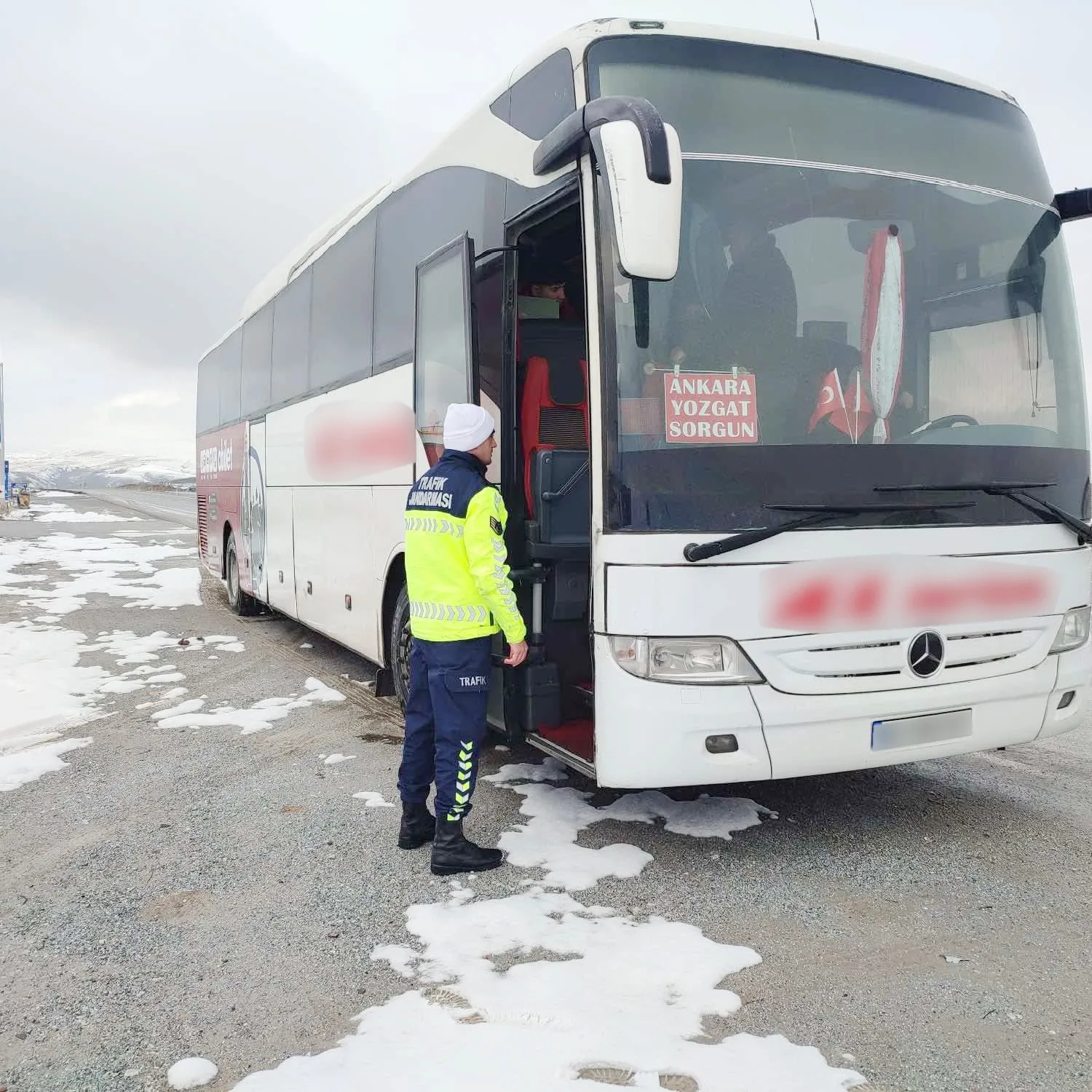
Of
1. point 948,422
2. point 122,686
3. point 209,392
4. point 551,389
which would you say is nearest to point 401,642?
point 551,389

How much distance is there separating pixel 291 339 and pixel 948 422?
625cm

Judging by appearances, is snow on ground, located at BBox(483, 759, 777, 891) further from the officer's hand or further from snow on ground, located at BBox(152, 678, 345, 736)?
snow on ground, located at BBox(152, 678, 345, 736)

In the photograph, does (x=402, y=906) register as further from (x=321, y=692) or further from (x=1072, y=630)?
(x=321, y=692)

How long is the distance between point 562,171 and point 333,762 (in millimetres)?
3361

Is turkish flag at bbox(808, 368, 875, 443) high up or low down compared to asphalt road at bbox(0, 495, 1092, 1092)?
up

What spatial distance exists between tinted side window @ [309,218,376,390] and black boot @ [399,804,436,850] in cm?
333

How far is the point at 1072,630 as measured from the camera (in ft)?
14.7

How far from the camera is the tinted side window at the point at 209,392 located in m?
12.6

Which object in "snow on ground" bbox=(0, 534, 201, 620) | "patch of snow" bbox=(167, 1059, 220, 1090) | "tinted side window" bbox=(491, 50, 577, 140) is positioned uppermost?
"tinted side window" bbox=(491, 50, 577, 140)

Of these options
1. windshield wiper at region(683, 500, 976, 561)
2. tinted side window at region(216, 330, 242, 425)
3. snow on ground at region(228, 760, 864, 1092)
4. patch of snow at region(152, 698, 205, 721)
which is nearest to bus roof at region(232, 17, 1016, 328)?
windshield wiper at region(683, 500, 976, 561)

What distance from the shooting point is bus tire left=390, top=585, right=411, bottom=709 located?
602 cm

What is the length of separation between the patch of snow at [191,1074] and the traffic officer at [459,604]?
1.41 m

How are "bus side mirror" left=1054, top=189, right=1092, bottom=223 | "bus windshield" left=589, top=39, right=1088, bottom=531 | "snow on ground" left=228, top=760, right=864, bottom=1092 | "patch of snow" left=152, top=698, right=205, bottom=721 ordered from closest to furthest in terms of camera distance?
"snow on ground" left=228, top=760, right=864, bottom=1092 < "bus windshield" left=589, top=39, right=1088, bottom=531 < "bus side mirror" left=1054, top=189, right=1092, bottom=223 < "patch of snow" left=152, top=698, right=205, bottom=721

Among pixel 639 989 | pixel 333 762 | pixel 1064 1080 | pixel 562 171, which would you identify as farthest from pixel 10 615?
pixel 1064 1080
